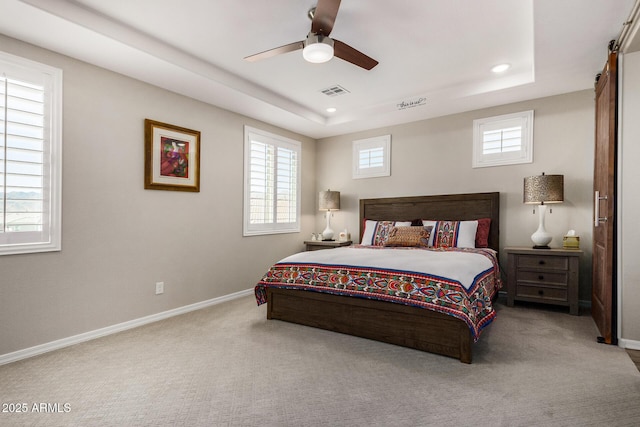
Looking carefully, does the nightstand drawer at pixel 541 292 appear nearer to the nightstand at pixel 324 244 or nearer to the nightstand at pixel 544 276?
the nightstand at pixel 544 276

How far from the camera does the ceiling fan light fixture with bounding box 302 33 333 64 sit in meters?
2.51

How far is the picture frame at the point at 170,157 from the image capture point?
11.9ft

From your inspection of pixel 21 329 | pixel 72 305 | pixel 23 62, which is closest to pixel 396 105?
pixel 23 62

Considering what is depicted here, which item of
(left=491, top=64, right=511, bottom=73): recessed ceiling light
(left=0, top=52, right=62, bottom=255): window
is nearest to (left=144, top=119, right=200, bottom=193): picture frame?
(left=0, top=52, right=62, bottom=255): window

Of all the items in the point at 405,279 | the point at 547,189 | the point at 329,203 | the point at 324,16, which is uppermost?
the point at 324,16

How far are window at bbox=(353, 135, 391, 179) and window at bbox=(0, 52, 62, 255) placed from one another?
4034 mm

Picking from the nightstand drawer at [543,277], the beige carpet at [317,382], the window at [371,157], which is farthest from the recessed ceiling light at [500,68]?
the beige carpet at [317,382]

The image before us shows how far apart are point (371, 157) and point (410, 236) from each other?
1.79 metres

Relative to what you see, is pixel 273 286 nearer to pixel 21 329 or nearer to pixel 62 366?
pixel 62 366

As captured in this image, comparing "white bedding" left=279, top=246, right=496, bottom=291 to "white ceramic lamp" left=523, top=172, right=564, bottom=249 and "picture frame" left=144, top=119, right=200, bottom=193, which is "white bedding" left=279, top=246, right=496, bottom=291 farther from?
"picture frame" left=144, top=119, right=200, bottom=193

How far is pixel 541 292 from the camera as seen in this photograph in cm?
385

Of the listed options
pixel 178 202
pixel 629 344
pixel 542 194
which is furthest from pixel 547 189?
pixel 178 202

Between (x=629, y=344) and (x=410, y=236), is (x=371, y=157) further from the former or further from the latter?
(x=629, y=344)

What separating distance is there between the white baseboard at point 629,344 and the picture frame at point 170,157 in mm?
4387
